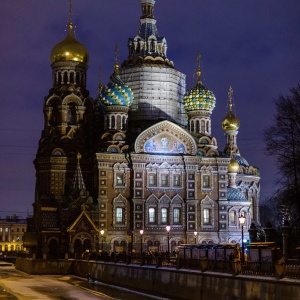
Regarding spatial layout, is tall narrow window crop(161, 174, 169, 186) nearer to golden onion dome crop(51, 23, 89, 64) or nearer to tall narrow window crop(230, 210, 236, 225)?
tall narrow window crop(230, 210, 236, 225)

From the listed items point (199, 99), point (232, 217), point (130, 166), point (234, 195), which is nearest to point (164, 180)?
point (130, 166)

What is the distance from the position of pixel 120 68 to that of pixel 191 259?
3875 cm

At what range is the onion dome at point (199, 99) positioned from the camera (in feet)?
224

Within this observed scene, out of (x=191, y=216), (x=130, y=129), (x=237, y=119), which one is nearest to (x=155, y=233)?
(x=191, y=216)

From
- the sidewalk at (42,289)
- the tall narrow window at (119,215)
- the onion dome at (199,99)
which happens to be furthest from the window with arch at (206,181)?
the sidewalk at (42,289)

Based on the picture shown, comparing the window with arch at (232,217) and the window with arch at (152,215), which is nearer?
the window with arch at (152,215)

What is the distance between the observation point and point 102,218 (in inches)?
2451

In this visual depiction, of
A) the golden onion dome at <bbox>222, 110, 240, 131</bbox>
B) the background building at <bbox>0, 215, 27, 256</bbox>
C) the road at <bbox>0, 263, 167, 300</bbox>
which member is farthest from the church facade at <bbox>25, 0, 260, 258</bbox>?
the background building at <bbox>0, 215, 27, 256</bbox>

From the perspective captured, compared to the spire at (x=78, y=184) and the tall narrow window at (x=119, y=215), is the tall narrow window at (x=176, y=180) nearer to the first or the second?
the tall narrow window at (x=119, y=215)

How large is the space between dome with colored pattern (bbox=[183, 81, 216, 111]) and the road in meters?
22.2

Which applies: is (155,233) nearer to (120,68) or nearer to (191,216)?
(191,216)

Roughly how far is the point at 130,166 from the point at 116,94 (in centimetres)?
681

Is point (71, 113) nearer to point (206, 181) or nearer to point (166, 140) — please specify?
point (166, 140)

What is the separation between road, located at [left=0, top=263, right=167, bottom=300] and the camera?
1511 inches
